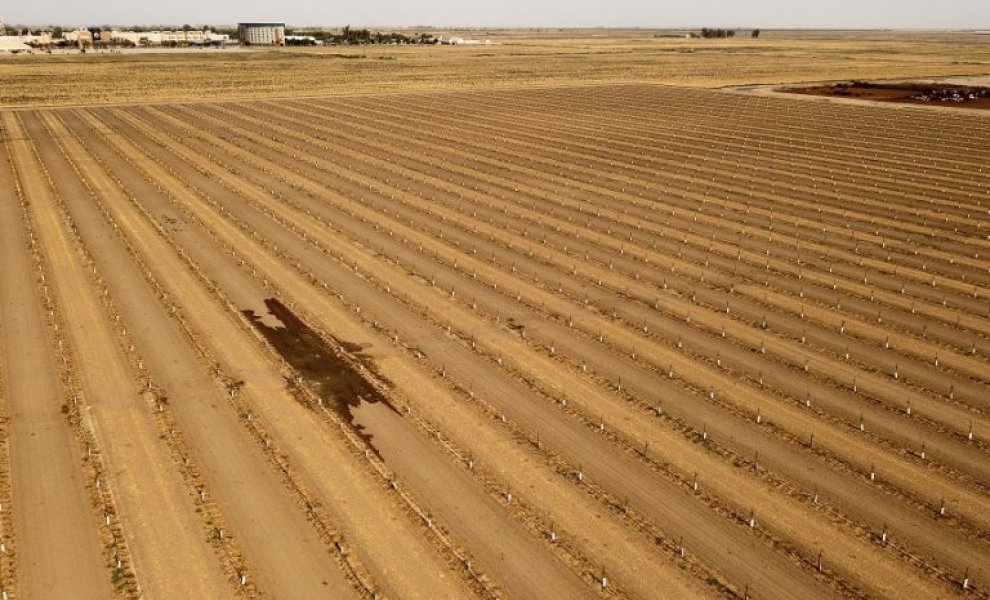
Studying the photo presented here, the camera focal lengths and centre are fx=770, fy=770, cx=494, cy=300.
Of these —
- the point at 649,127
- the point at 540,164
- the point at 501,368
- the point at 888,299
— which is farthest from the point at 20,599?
the point at 649,127

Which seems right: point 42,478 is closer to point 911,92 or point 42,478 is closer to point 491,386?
→ point 491,386

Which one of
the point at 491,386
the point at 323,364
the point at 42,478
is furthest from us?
the point at 323,364

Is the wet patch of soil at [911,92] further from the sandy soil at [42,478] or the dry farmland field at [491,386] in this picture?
the sandy soil at [42,478]

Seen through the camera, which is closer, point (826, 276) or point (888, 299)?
point (888, 299)

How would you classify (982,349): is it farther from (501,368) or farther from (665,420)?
(501,368)

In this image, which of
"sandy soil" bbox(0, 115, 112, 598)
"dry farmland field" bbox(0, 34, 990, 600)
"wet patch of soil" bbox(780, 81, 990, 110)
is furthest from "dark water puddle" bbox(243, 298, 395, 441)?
"wet patch of soil" bbox(780, 81, 990, 110)

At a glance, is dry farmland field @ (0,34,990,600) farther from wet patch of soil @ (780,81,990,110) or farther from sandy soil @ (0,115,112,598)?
wet patch of soil @ (780,81,990,110)

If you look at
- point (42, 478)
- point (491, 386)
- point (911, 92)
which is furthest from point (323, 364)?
point (911, 92)

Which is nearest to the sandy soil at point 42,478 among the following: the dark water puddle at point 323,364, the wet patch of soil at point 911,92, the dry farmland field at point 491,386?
the dry farmland field at point 491,386
